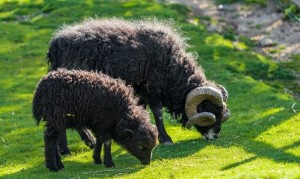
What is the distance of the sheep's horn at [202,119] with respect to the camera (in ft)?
57.4

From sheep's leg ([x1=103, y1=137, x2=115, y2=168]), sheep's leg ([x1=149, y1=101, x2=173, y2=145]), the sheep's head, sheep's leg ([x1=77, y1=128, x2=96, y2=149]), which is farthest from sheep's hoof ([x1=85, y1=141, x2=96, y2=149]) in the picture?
the sheep's head

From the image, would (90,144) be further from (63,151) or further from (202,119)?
(202,119)

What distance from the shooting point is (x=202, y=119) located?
57.9ft

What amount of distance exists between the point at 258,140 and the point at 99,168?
13.4 feet

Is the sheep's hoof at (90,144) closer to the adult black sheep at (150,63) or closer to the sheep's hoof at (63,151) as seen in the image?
the sheep's hoof at (63,151)

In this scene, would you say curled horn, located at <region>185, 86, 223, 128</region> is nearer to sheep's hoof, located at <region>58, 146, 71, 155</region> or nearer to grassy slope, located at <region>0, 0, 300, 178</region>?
grassy slope, located at <region>0, 0, 300, 178</region>

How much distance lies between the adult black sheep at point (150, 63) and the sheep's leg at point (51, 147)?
2.26 m

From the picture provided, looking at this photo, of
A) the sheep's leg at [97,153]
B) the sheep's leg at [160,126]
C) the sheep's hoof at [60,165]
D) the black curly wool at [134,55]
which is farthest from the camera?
the sheep's leg at [160,126]

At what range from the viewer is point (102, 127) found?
15258mm

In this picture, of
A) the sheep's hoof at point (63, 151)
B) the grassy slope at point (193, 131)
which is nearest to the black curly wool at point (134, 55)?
the grassy slope at point (193, 131)

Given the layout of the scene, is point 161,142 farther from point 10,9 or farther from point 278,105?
point 10,9

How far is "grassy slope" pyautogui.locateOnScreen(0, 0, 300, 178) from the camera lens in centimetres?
1490

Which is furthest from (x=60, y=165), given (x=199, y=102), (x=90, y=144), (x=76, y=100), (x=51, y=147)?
(x=199, y=102)

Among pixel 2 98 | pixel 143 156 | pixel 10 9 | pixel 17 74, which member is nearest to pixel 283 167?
pixel 143 156
